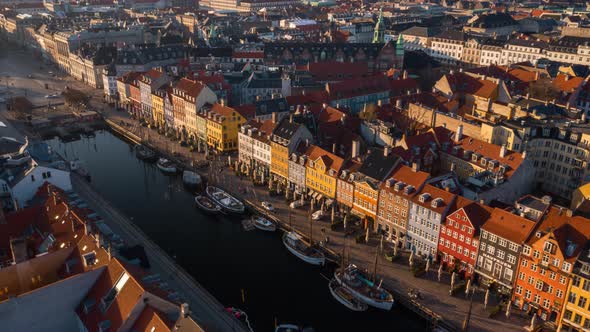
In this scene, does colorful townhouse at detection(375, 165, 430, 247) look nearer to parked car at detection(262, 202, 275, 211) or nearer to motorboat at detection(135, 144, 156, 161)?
parked car at detection(262, 202, 275, 211)

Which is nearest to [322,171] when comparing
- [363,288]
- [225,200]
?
[225,200]

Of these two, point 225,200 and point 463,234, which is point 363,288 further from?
point 225,200

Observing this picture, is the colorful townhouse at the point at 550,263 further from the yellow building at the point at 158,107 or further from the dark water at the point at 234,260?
the yellow building at the point at 158,107

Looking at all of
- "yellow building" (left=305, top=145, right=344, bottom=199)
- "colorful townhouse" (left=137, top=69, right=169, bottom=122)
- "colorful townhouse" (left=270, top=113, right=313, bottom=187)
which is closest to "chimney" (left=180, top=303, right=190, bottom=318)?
"yellow building" (left=305, top=145, right=344, bottom=199)

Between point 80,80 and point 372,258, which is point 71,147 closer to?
point 80,80

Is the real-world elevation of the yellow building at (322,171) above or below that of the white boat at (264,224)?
above

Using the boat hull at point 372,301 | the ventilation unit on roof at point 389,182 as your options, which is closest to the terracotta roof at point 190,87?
the ventilation unit on roof at point 389,182

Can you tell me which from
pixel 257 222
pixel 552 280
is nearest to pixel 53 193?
pixel 257 222
